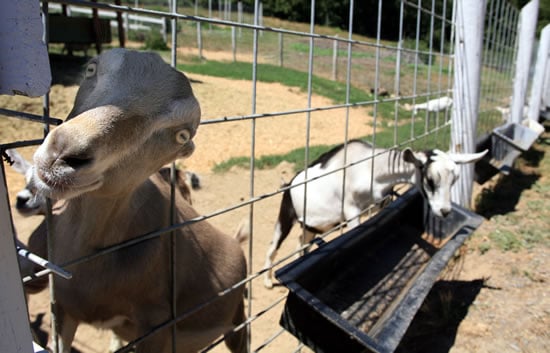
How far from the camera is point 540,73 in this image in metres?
8.98

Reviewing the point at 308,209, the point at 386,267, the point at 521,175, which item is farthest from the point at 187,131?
the point at 521,175

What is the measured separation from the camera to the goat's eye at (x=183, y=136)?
1.50m

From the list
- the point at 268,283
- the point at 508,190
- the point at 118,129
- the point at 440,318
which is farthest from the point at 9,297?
the point at 508,190

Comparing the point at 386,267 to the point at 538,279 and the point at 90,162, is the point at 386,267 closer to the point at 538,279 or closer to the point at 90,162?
the point at 538,279

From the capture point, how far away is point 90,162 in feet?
3.75

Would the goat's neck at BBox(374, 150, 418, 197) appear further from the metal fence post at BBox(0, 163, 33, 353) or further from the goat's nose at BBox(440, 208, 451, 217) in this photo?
the metal fence post at BBox(0, 163, 33, 353)

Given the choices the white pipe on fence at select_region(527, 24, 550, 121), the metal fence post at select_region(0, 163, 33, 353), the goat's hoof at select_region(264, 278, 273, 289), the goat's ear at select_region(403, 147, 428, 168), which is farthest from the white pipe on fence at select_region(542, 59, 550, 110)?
the metal fence post at select_region(0, 163, 33, 353)

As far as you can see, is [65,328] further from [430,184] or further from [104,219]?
[430,184]

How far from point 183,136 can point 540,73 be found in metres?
9.49

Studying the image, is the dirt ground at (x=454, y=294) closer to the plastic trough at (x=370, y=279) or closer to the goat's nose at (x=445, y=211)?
the plastic trough at (x=370, y=279)

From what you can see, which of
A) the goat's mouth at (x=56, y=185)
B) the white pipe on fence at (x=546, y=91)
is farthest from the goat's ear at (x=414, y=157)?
the white pipe on fence at (x=546, y=91)

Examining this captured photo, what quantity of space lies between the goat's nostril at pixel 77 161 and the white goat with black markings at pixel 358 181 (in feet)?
9.21

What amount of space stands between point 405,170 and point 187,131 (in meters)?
2.92

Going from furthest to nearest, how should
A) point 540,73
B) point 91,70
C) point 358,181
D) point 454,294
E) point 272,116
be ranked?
point 540,73, point 358,181, point 454,294, point 272,116, point 91,70
